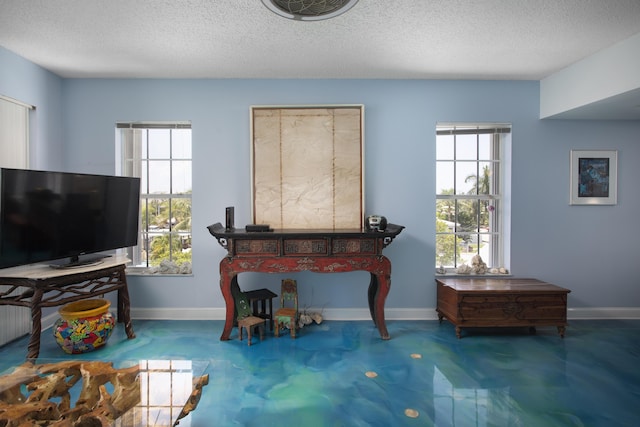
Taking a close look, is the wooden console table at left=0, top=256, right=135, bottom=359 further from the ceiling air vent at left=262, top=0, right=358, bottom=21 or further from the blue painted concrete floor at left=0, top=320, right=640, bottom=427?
the ceiling air vent at left=262, top=0, right=358, bottom=21

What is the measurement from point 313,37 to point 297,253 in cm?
195

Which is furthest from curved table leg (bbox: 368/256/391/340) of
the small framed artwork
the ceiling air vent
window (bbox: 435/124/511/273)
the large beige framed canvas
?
the small framed artwork

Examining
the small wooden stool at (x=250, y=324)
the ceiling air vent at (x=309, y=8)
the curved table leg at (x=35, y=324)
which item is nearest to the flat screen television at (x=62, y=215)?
the curved table leg at (x=35, y=324)

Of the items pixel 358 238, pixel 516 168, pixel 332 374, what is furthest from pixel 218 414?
pixel 516 168

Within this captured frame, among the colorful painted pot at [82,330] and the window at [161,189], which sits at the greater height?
the window at [161,189]

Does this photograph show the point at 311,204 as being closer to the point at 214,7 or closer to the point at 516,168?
the point at 214,7

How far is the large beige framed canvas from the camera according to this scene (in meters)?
3.90

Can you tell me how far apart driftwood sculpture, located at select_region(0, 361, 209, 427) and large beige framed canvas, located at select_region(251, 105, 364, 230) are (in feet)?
7.17

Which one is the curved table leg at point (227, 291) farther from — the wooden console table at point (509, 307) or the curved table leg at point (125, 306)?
the wooden console table at point (509, 307)

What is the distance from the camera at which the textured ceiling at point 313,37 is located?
8.27 feet

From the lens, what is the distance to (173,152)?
4.14 metres

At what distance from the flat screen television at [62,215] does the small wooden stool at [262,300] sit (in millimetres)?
1407

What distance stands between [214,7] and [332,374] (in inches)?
115

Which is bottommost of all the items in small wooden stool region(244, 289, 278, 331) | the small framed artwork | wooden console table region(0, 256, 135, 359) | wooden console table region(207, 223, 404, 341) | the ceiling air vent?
small wooden stool region(244, 289, 278, 331)
